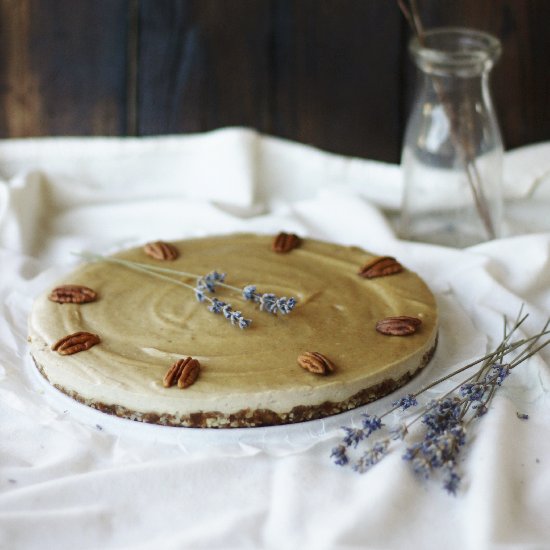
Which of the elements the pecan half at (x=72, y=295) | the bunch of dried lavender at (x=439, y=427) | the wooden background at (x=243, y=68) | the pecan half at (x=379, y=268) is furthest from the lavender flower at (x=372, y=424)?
the wooden background at (x=243, y=68)

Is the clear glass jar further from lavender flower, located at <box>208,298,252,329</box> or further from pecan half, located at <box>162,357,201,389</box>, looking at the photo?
pecan half, located at <box>162,357,201,389</box>

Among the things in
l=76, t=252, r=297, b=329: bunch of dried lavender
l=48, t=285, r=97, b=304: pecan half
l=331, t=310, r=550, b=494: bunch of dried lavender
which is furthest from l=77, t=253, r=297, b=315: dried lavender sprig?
l=331, t=310, r=550, b=494: bunch of dried lavender

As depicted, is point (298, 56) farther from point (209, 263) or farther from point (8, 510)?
point (8, 510)

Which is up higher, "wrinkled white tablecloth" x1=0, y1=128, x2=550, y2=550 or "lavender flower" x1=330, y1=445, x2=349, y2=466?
"lavender flower" x1=330, y1=445, x2=349, y2=466

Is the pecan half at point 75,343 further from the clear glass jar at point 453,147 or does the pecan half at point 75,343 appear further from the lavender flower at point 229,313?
the clear glass jar at point 453,147

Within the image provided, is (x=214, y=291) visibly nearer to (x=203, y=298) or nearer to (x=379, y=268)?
(x=203, y=298)

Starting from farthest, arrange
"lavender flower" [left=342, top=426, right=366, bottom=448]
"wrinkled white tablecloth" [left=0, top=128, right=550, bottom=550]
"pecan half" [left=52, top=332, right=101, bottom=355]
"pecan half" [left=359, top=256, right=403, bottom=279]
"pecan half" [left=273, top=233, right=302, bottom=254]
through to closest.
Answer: "pecan half" [left=273, top=233, right=302, bottom=254] → "pecan half" [left=359, top=256, right=403, bottom=279] → "pecan half" [left=52, top=332, right=101, bottom=355] → "lavender flower" [left=342, top=426, right=366, bottom=448] → "wrinkled white tablecloth" [left=0, top=128, right=550, bottom=550]
